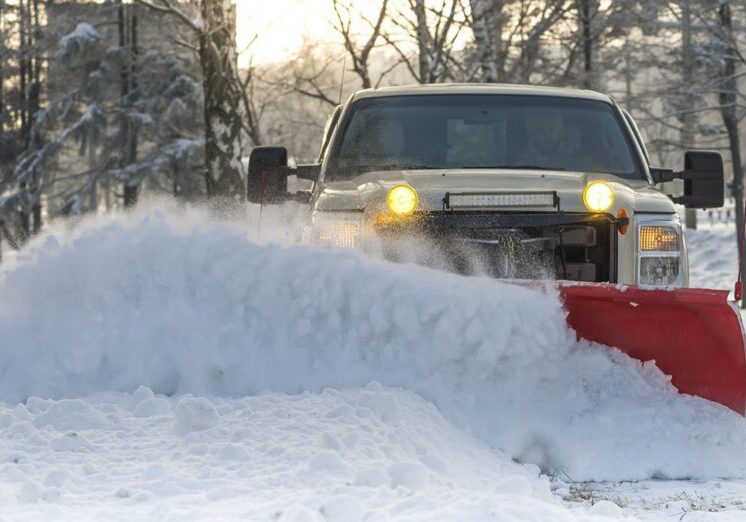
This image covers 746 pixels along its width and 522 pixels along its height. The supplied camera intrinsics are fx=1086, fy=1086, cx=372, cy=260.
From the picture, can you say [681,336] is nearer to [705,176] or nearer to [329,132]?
[705,176]

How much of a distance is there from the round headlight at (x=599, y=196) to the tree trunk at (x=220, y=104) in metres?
7.81

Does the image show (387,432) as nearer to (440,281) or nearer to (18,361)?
(440,281)

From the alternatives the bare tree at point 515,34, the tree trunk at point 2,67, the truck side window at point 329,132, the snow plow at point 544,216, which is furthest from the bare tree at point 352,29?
the tree trunk at point 2,67

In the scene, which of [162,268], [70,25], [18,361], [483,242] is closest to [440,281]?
[483,242]

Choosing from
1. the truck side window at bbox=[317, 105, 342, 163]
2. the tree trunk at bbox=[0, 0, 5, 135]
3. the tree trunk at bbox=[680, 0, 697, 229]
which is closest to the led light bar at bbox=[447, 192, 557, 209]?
the truck side window at bbox=[317, 105, 342, 163]

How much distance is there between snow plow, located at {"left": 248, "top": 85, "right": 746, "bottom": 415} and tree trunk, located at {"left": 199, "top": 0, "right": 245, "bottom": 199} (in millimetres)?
6434

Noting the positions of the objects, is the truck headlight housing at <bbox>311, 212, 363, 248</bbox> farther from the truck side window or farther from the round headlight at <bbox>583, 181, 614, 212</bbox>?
the truck side window

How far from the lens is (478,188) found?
4.86 meters

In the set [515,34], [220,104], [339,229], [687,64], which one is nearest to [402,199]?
[339,229]

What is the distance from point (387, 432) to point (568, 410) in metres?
0.88

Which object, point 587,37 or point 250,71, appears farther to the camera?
point 587,37

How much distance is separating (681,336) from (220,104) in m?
8.50

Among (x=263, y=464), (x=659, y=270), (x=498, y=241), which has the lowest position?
(x=263, y=464)

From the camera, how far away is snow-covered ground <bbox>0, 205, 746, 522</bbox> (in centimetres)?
377
